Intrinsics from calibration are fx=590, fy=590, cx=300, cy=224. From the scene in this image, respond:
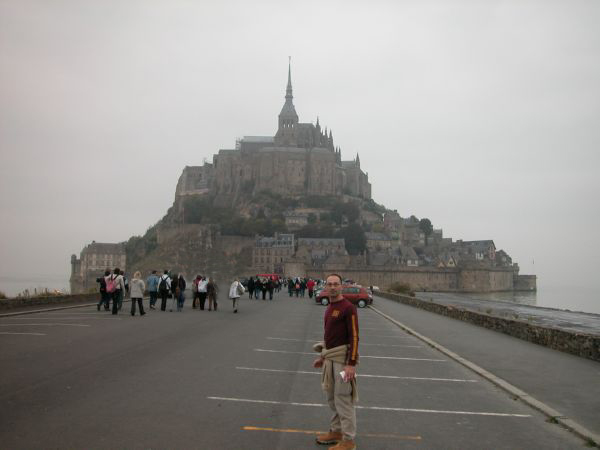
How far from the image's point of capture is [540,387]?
8.87 meters

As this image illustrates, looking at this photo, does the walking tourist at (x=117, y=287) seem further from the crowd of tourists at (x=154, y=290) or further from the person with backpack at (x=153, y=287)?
the person with backpack at (x=153, y=287)

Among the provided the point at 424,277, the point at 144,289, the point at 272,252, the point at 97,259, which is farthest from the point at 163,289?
the point at 97,259

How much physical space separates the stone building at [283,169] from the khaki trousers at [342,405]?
131 meters

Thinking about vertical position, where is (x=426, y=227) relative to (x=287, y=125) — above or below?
below

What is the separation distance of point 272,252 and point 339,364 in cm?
10496

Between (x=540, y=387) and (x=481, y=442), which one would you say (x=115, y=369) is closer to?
(x=481, y=442)

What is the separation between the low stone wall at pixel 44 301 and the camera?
19.4 m

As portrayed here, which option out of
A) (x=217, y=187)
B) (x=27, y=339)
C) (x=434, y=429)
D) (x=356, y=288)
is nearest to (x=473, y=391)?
(x=434, y=429)

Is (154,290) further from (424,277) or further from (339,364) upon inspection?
(424,277)

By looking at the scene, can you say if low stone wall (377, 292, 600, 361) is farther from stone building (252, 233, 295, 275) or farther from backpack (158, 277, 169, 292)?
stone building (252, 233, 295, 275)

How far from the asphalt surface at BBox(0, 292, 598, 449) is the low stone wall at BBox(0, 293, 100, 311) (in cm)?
693

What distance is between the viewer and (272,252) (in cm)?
11069

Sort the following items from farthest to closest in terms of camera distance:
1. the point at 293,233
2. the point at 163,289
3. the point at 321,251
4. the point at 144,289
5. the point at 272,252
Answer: the point at 293,233, the point at 272,252, the point at 321,251, the point at 163,289, the point at 144,289

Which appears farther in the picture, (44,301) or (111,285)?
(44,301)
